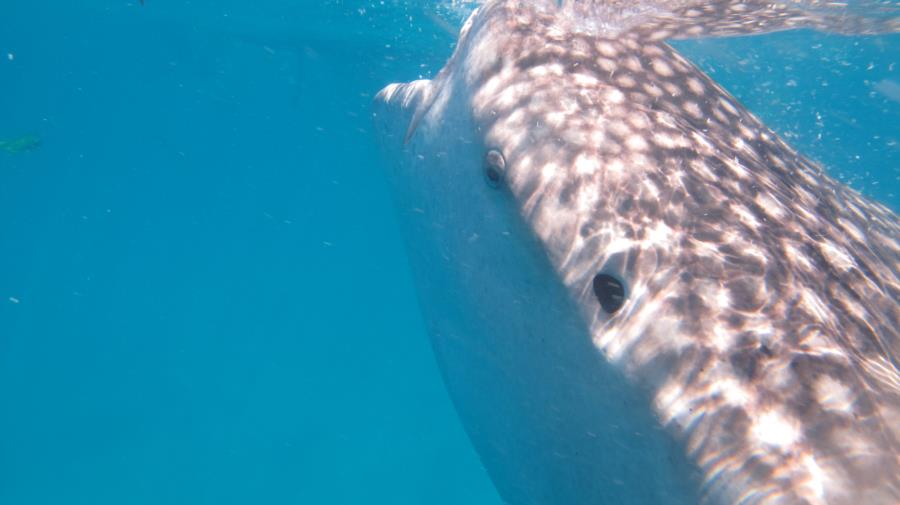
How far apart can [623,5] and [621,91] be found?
186cm

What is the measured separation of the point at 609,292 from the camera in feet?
6.94

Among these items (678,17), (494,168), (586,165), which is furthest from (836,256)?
(678,17)

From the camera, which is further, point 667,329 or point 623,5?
point 623,5

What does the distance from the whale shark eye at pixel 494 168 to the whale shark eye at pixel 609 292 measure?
586 mm

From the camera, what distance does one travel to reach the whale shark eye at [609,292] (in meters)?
2.05

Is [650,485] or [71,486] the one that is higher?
[650,485]

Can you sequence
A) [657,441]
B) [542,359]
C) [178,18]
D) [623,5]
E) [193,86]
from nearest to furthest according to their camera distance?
1. [657,441]
2. [542,359]
3. [623,5]
4. [178,18]
5. [193,86]

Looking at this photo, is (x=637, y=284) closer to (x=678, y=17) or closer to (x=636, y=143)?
(x=636, y=143)

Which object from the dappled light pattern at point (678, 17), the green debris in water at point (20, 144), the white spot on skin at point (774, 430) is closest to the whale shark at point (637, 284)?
the white spot on skin at point (774, 430)

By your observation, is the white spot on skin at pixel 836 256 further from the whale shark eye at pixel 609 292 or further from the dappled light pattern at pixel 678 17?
the dappled light pattern at pixel 678 17

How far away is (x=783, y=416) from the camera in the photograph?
5.68 feet

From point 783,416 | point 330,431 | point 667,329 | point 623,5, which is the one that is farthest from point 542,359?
point 330,431

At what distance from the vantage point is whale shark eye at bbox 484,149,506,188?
2.40m

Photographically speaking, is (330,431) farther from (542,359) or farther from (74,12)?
(542,359)
